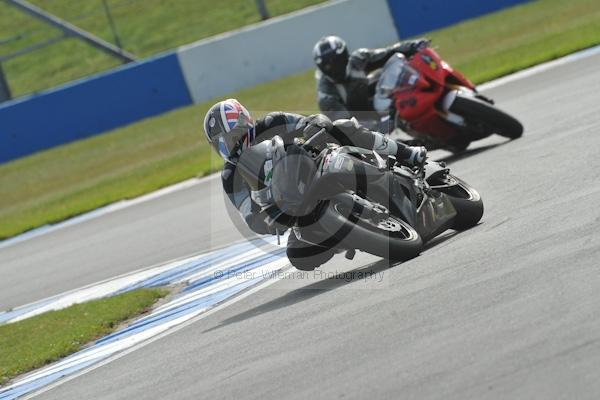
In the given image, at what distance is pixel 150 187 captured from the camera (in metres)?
17.7

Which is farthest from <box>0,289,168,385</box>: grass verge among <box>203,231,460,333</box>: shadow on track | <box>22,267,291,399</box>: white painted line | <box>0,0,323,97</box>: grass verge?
<box>0,0,323,97</box>: grass verge

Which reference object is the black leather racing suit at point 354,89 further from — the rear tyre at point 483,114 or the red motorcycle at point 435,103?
the rear tyre at point 483,114

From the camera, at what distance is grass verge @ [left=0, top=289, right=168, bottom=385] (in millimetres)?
8719

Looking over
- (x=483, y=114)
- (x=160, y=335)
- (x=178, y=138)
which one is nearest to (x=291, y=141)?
(x=160, y=335)

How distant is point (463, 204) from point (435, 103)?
12.8 ft

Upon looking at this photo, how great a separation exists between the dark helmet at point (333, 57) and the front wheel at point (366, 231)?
16.2 ft

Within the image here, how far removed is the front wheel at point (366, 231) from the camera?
24.0 ft

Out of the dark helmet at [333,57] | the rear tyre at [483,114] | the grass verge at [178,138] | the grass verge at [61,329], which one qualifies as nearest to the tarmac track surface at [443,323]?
the rear tyre at [483,114]

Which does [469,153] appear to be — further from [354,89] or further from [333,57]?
[333,57]

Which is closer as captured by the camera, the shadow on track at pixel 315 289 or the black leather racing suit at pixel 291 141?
the shadow on track at pixel 315 289

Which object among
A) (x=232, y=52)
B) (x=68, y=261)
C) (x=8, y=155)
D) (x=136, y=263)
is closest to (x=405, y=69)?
(x=136, y=263)

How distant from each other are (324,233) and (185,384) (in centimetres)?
160

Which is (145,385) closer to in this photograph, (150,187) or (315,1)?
(150,187)

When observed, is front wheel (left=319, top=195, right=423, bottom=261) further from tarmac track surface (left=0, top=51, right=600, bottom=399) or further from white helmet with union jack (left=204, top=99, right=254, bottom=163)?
white helmet with union jack (left=204, top=99, right=254, bottom=163)
